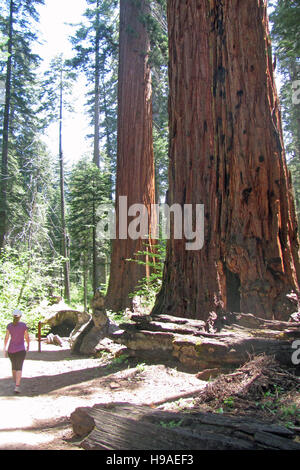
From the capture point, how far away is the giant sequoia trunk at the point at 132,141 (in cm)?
1160

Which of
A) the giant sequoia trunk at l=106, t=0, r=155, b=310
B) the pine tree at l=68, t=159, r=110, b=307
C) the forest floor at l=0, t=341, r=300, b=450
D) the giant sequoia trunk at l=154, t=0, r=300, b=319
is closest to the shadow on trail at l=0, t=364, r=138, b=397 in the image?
the forest floor at l=0, t=341, r=300, b=450

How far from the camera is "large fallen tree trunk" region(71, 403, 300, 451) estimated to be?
2.47 m

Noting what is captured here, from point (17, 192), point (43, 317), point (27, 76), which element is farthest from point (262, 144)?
point (27, 76)

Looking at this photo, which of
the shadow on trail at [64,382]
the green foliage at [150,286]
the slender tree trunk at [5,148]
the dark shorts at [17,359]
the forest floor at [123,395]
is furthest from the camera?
the slender tree trunk at [5,148]

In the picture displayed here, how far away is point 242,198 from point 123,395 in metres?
3.09

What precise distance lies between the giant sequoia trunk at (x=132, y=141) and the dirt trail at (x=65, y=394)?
4.47 m

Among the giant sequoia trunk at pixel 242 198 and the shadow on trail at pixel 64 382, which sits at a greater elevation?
the giant sequoia trunk at pixel 242 198

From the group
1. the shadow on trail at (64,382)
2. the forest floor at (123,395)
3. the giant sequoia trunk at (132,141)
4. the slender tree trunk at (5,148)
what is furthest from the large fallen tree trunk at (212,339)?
the slender tree trunk at (5,148)

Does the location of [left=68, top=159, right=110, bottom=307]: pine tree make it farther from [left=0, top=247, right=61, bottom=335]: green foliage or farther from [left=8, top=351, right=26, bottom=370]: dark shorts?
[left=8, top=351, right=26, bottom=370]: dark shorts

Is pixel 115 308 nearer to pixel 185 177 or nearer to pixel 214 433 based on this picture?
pixel 185 177

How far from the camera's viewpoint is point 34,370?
7.73 metres

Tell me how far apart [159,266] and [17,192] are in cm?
1494

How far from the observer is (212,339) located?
15.6 ft

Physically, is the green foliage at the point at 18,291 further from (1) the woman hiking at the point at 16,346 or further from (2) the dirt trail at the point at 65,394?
(1) the woman hiking at the point at 16,346
